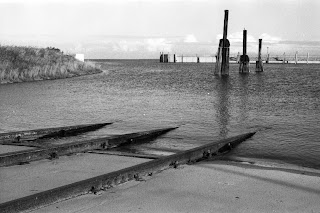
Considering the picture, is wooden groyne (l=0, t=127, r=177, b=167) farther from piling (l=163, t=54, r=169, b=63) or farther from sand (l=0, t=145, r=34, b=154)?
piling (l=163, t=54, r=169, b=63)

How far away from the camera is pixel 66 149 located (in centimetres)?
800

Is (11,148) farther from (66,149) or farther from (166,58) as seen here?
(166,58)

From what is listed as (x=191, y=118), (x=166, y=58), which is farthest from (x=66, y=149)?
(x=166, y=58)

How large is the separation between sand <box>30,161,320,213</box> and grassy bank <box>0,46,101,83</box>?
27.0 metres

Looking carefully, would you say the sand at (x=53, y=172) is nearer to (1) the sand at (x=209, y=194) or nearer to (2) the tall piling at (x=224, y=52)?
(1) the sand at (x=209, y=194)

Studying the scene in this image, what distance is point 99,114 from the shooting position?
1628 centimetres

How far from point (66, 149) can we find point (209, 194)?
142 inches

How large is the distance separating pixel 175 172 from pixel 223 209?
188 cm

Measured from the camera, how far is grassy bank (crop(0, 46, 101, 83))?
105ft

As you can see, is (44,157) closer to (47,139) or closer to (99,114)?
(47,139)

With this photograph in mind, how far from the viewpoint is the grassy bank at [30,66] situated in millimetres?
32031

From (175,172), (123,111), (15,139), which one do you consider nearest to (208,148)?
(175,172)

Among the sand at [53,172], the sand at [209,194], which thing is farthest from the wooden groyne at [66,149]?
the sand at [209,194]

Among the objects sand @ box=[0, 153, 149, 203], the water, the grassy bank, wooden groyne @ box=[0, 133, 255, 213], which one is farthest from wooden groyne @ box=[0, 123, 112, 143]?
the grassy bank
